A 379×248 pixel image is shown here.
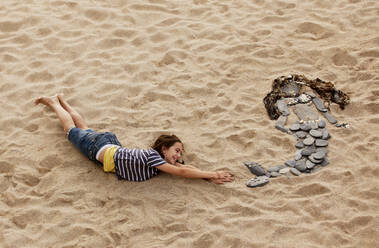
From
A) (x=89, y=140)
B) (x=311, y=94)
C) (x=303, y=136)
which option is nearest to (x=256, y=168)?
(x=303, y=136)

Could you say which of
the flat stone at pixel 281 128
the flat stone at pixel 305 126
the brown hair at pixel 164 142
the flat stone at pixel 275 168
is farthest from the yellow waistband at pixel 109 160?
the flat stone at pixel 305 126

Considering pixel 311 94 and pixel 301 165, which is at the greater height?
pixel 311 94

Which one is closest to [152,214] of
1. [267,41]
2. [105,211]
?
[105,211]

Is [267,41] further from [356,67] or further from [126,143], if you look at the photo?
[126,143]

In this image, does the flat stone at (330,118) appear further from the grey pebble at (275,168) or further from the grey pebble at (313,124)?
the grey pebble at (275,168)

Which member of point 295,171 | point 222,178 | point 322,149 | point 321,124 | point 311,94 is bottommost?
point 222,178

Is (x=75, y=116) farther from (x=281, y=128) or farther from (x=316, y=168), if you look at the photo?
(x=316, y=168)

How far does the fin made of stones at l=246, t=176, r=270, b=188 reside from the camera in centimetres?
461

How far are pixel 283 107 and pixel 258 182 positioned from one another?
1147 millimetres

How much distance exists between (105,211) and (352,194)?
2.17 m

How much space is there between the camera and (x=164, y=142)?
479cm

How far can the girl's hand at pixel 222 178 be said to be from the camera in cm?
467

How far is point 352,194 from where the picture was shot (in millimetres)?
4434

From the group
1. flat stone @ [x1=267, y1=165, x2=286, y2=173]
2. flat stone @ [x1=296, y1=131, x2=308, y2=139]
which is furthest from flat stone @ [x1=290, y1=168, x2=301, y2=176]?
flat stone @ [x1=296, y1=131, x2=308, y2=139]
